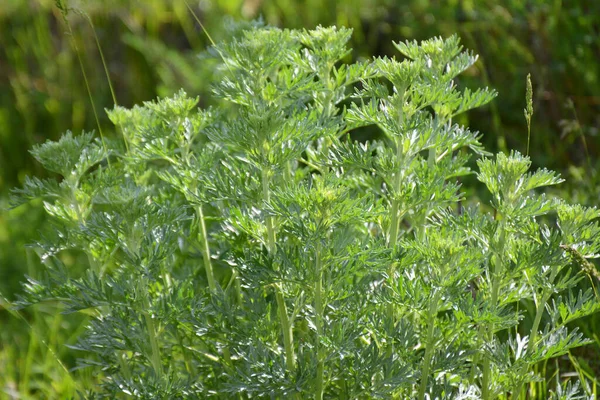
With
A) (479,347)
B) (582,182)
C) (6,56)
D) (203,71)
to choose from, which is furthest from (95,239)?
(6,56)

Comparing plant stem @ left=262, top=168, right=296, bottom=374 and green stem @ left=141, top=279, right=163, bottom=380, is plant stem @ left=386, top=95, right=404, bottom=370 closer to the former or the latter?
plant stem @ left=262, top=168, right=296, bottom=374

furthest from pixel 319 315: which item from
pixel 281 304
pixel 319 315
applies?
pixel 281 304

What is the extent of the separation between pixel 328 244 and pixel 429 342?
0.31m

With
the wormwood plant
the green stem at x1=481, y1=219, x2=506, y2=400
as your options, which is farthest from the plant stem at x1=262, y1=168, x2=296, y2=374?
the green stem at x1=481, y1=219, x2=506, y2=400

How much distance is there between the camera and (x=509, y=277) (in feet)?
5.22

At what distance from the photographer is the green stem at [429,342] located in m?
1.54

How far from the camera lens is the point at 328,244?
4.91 feet

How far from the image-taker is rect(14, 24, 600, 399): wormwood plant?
1.54 metres

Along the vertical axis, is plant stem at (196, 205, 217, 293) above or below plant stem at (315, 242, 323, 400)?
above

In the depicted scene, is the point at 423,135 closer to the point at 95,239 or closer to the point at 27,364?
the point at 95,239

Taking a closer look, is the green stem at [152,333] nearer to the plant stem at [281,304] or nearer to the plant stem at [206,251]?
the plant stem at [206,251]

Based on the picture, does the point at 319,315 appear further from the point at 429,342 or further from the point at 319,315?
the point at 429,342

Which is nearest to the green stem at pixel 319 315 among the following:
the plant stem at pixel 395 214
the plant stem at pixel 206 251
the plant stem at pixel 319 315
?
the plant stem at pixel 319 315

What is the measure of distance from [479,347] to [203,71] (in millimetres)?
2645
